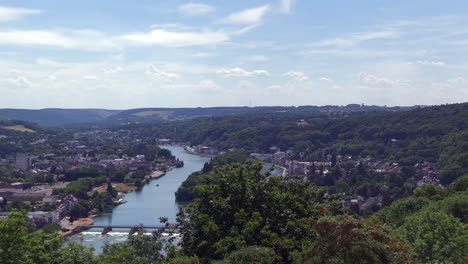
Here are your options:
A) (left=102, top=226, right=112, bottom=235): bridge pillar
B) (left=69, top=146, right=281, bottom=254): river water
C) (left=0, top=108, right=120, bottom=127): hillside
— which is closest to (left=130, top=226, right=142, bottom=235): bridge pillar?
(left=69, top=146, right=281, bottom=254): river water

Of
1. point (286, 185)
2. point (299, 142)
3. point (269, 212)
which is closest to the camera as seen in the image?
point (269, 212)

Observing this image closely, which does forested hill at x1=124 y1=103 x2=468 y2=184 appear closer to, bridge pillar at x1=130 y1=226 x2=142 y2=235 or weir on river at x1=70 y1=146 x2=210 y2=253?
weir on river at x1=70 y1=146 x2=210 y2=253

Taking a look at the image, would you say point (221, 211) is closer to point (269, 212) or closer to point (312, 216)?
point (269, 212)

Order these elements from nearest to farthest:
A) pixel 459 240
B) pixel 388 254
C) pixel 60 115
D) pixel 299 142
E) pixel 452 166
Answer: pixel 388 254, pixel 459 240, pixel 452 166, pixel 299 142, pixel 60 115

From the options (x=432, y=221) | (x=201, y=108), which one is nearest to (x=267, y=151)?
(x=432, y=221)

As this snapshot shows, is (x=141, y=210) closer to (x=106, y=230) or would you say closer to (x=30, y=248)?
(x=106, y=230)

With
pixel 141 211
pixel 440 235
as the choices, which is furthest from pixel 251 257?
pixel 141 211
